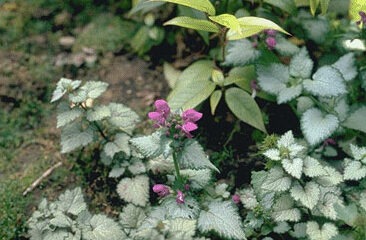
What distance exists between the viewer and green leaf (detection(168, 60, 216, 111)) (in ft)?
9.20

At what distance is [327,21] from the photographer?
317cm

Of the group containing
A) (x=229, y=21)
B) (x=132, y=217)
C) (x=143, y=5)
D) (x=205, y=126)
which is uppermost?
(x=229, y=21)

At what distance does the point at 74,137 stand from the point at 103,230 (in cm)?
55

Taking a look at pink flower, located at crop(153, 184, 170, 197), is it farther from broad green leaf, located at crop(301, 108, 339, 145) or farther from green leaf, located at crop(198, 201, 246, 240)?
broad green leaf, located at crop(301, 108, 339, 145)

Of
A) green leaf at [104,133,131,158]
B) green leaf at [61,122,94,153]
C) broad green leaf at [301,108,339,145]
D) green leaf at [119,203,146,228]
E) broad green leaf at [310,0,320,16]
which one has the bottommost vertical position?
green leaf at [119,203,146,228]

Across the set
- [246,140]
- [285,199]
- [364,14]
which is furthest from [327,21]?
[285,199]

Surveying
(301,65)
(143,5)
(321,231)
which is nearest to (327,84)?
(301,65)

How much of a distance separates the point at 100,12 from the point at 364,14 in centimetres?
205

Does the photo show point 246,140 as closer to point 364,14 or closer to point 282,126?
point 282,126

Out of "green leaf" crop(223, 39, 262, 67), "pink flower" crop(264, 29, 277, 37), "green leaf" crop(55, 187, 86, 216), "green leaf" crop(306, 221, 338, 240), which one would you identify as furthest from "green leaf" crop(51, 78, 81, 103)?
"green leaf" crop(306, 221, 338, 240)

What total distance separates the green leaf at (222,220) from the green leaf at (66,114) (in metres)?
0.82

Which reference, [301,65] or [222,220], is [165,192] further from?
[301,65]

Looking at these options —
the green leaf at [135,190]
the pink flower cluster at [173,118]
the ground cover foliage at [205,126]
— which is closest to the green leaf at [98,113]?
the ground cover foliage at [205,126]

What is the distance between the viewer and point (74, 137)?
260 cm
